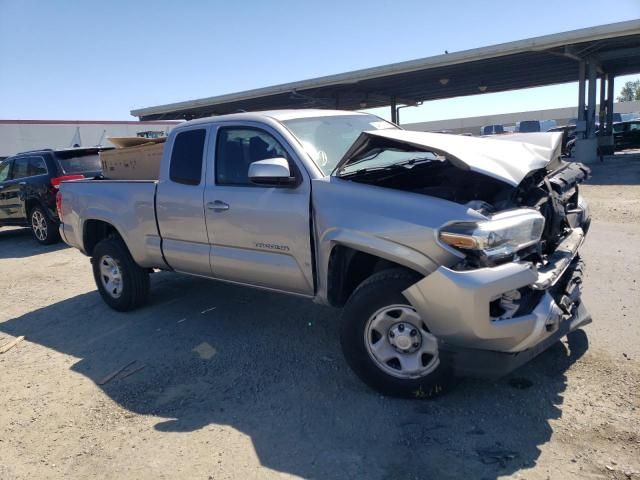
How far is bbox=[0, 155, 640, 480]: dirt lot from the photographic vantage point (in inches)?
112

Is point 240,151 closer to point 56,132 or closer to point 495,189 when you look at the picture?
point 495,189

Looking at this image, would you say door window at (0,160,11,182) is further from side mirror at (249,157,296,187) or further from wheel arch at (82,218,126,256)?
side mirror at (249,157,296,187)

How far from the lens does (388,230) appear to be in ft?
10.8

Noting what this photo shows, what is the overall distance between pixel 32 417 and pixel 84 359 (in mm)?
953

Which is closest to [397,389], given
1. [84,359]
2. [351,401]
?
[351,401]

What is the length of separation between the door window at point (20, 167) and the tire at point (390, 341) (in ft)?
32.4

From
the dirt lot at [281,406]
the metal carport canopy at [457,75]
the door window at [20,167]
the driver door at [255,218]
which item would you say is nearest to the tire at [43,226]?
the door window at [20,167]

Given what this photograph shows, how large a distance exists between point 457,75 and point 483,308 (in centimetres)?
2216

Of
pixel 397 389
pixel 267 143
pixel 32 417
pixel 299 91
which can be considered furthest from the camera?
pixel 299 91

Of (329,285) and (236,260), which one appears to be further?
(236,260)

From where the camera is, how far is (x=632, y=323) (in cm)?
432

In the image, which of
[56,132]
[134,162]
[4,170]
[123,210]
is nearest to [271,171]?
[123,210]

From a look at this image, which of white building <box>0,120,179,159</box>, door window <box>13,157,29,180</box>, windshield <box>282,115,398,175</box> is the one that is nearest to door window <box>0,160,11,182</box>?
door window <box>13,157,29,180</box>

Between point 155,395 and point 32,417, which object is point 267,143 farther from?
point 32,417
